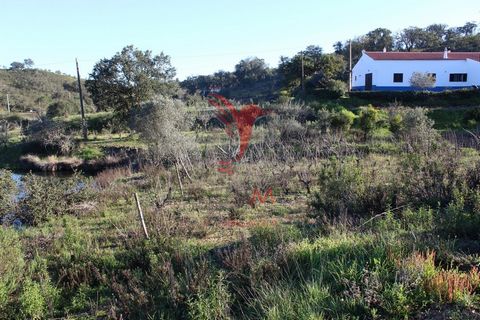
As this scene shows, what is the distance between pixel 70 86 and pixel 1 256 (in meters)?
59.9

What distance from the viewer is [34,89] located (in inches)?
2138

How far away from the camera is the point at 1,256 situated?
16.1 feet

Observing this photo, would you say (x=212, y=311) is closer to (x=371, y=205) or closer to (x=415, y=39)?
(x=371, y=205)

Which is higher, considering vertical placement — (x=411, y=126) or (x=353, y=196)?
(x=411, y=126)

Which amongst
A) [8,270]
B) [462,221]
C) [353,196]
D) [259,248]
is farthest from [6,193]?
[462,221]

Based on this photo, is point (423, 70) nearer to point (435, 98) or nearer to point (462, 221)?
point (435, 98)

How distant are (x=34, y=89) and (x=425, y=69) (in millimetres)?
48472

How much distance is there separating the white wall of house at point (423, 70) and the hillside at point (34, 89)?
86.8 feet

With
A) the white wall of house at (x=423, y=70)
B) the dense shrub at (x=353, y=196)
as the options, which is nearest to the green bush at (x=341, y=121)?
the dense shrub at (x=353, y=196)

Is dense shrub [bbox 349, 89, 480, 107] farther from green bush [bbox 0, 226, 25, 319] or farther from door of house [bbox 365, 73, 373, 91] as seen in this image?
green bush [bbox 0, 226, 25, 319]

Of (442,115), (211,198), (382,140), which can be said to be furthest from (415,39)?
(211,198)

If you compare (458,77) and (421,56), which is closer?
(458,77)

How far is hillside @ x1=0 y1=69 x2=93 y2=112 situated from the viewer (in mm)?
44312

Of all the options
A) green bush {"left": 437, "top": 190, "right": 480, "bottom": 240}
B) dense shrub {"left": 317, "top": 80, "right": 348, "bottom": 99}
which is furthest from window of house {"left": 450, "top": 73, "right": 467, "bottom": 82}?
green bush {"left": 437, "top": 190, "right": 480, "bottom": 240}
